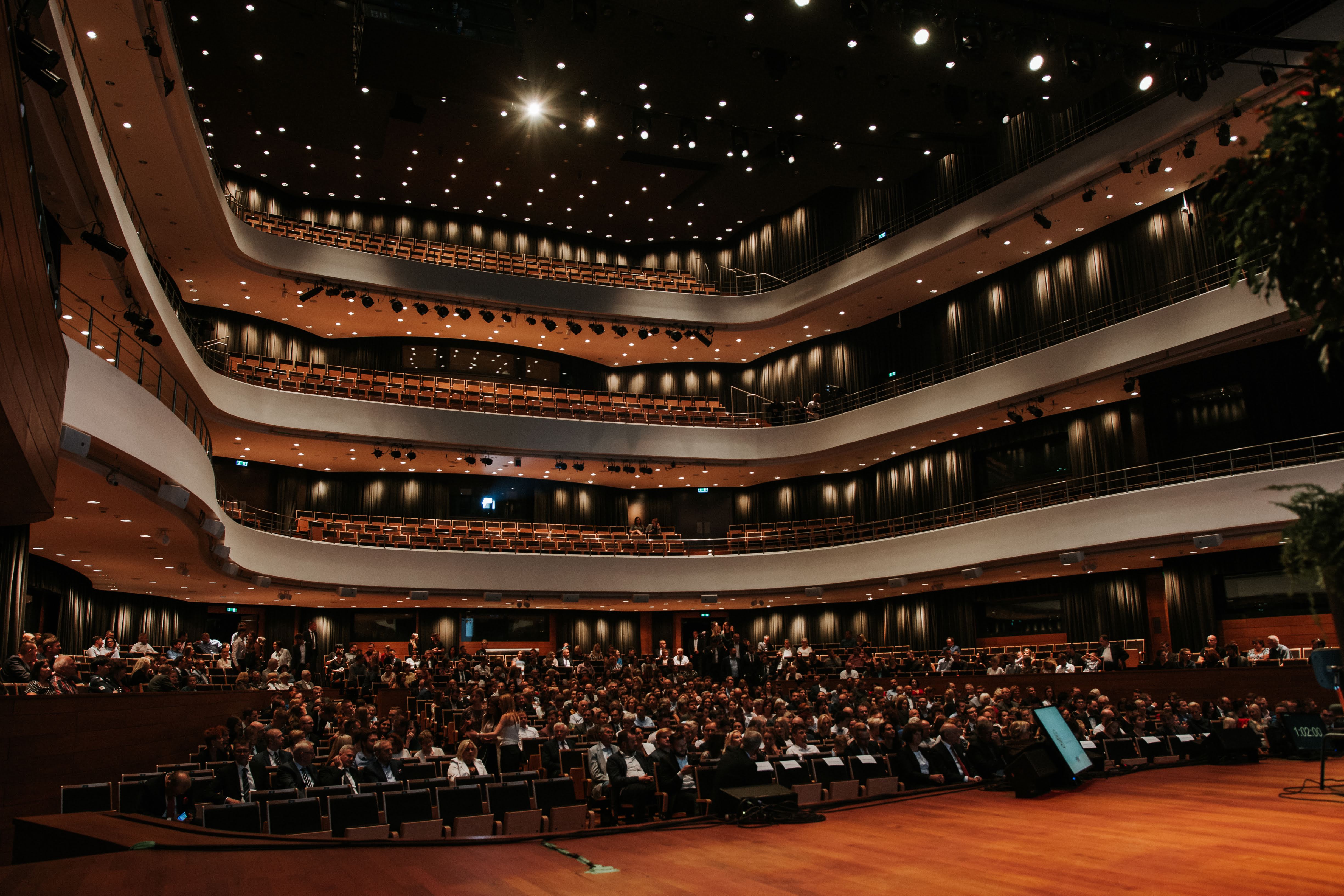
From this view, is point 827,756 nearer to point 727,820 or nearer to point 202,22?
point 727,820

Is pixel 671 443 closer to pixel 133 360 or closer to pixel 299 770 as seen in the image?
pixel 133 360

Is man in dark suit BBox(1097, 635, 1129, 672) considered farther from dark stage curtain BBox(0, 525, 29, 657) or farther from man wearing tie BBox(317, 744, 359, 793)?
dark stage curtain BBox(0, 525, 29, 657)

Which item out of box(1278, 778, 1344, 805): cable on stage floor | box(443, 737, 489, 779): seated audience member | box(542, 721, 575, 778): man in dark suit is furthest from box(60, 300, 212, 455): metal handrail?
box(1278, 778, 1344, 805): cable on stage floor

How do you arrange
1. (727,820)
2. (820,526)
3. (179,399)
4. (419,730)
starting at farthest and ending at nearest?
(820,526) → (179,399) → (419,730) → (727,820)

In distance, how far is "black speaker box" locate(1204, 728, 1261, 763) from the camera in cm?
843

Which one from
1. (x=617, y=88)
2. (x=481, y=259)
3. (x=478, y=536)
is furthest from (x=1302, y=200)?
(x=481, y=259)

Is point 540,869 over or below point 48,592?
below

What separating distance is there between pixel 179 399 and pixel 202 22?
808 centimetres

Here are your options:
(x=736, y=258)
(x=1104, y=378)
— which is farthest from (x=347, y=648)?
(x=1104, y=378)

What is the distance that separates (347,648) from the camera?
21.2 meters

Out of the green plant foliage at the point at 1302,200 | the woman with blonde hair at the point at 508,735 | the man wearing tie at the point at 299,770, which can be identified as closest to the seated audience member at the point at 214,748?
the man wearing tie at the point at 299,770

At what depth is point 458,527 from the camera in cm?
2222

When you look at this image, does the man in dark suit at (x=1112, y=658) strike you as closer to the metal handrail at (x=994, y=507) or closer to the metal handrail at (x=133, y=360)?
the metal handrail at (x=994, y=507)

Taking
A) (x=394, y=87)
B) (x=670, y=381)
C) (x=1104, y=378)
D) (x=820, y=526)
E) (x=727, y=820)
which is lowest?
(x=727, y=820)
